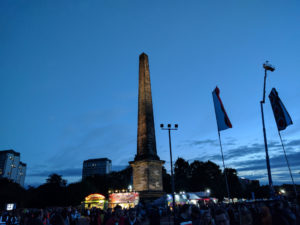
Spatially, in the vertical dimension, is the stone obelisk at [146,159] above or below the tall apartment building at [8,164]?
below

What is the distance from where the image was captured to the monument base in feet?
75.4

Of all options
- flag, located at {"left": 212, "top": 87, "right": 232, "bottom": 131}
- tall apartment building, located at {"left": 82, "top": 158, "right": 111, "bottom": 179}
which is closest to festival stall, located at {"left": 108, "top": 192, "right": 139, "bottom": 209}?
flag, located at {"left": 212, "top": 87, "right": 232, "bottom": 131}

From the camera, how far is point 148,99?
27.4 m

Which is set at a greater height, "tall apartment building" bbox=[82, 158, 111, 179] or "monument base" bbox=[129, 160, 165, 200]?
"tall apartment building" bbox=[82, 158, 111, 179]

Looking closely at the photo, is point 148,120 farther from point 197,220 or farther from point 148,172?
point 197,220

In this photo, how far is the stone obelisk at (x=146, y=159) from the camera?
23.4 meters

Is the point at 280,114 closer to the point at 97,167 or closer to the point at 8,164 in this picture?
the point at 8,164

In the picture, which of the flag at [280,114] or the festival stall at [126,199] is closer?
the flag at [280,114]

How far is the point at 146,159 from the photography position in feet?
77.9

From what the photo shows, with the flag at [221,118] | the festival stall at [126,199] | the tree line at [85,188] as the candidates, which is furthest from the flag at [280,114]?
the tree line at [85,188]

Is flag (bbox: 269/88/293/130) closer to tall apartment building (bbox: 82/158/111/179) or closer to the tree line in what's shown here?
the tree line

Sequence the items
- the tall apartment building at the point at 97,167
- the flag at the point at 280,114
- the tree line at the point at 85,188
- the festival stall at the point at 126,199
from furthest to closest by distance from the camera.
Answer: the tall apartment building at the point at 97,167 → the tree line at the point at 85,188 → the festival stall at the point at 126,199 → the flag at the point at 280,114

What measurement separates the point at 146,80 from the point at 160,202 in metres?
15.5

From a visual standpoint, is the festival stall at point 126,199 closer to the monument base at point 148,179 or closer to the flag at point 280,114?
the monument base at point 148,179
